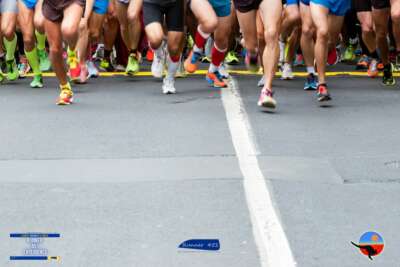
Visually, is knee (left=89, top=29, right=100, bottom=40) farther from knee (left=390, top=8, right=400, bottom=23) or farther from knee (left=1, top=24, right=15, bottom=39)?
knee (left=390, top=8, right=400, bottom=23)

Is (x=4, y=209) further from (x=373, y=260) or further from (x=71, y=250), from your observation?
(x=373, y=260)

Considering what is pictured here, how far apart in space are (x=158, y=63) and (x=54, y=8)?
2175 millimetres

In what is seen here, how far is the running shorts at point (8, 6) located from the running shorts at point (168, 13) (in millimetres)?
1913

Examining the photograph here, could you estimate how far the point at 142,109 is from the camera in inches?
452

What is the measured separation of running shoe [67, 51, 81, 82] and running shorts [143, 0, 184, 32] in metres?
1.32

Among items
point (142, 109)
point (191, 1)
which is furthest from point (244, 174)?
point (191, 1)

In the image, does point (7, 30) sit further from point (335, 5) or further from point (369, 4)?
point (369, 4)

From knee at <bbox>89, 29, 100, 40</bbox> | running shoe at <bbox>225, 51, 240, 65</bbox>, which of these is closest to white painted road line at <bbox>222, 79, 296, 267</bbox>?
Answer: knee at <bbox>89, 29, 100, 40</bbox>

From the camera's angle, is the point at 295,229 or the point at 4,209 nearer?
the point at 295,229

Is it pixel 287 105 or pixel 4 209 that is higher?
pixel 4 209

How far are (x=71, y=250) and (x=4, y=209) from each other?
1119mm

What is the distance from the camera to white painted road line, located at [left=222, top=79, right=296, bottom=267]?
607 centimetres

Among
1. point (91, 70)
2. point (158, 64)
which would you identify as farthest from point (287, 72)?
point (91, 70)

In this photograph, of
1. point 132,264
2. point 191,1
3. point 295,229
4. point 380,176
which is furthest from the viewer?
point 191,1
